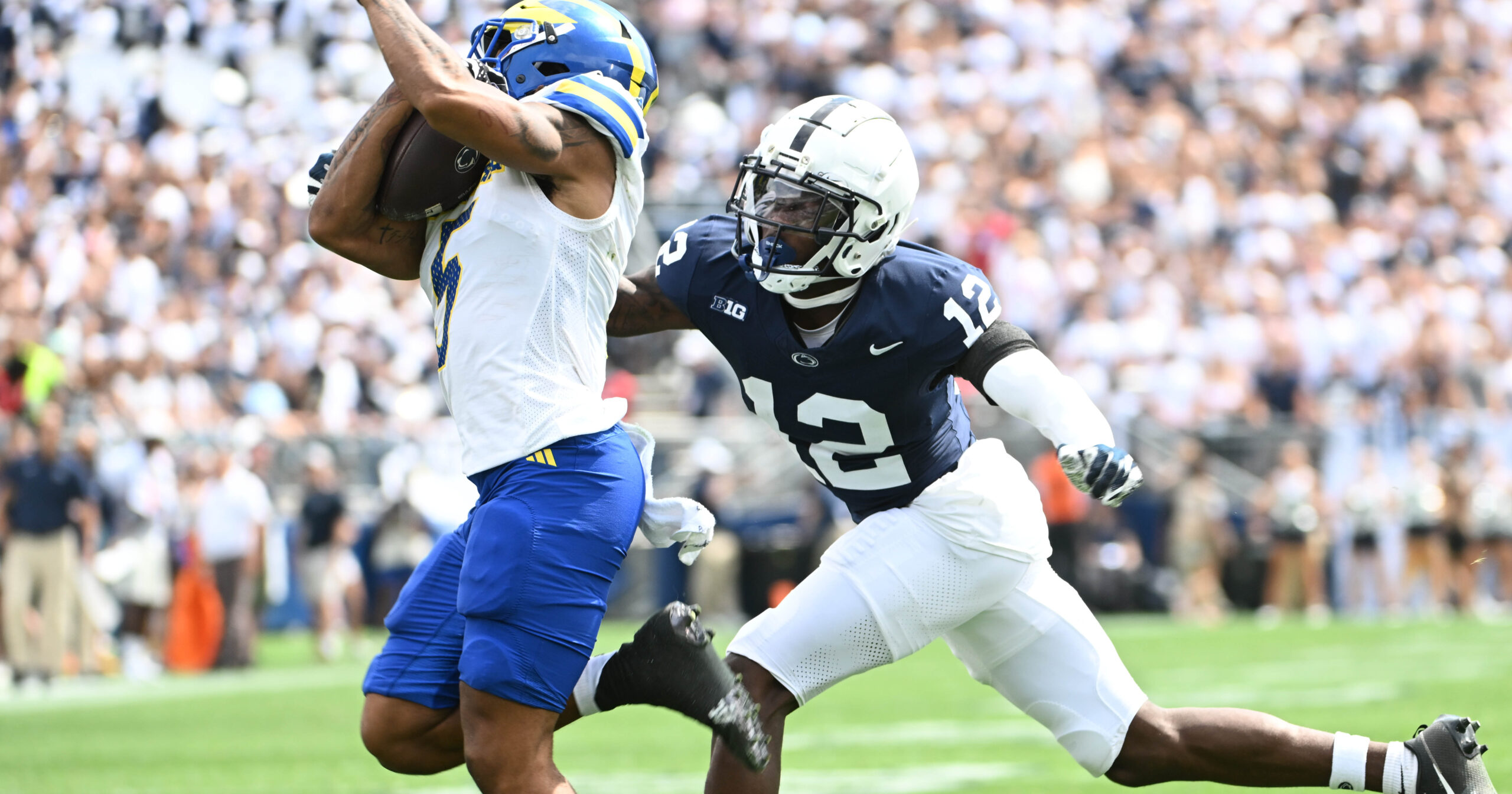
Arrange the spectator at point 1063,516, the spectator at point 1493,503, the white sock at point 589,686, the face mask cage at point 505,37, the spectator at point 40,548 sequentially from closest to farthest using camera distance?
the face mask cage at point 505,37, the white sock at point 589,686, the spectator at point 40,548, the spectator at point 1063,516, the spectator at point 1493,503

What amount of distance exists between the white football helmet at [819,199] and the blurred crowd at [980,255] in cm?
751

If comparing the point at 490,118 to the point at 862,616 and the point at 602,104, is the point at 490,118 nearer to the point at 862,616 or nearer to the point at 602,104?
the point at 602,104

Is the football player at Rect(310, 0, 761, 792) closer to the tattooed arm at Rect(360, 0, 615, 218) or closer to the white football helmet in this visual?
the tattooed arm at Rect(360, 0, 615, 218)

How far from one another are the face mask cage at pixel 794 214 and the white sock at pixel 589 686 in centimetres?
90

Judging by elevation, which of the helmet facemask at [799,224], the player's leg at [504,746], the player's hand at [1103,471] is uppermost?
the helmet facemask at [799,224]

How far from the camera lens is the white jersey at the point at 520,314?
11.2 feet

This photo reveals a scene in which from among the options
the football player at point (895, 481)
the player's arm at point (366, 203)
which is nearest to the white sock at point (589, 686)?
the football player at point (895, 481)

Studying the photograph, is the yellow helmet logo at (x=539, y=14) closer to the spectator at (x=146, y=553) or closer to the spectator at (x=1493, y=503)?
the spectator at (x=146, y=553)

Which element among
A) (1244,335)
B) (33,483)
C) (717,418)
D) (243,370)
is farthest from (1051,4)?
(33,483)

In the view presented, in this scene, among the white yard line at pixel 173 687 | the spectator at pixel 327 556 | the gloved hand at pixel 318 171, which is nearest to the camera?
the gloved hand at pixel 318 171

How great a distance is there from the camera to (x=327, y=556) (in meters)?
12.1

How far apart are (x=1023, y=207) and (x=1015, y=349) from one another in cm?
1247

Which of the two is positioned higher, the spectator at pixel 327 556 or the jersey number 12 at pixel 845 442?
the jersey number 12 at pixel 845 442

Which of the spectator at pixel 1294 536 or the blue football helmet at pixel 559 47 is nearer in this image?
the blue football helmet at pixel 559 47
